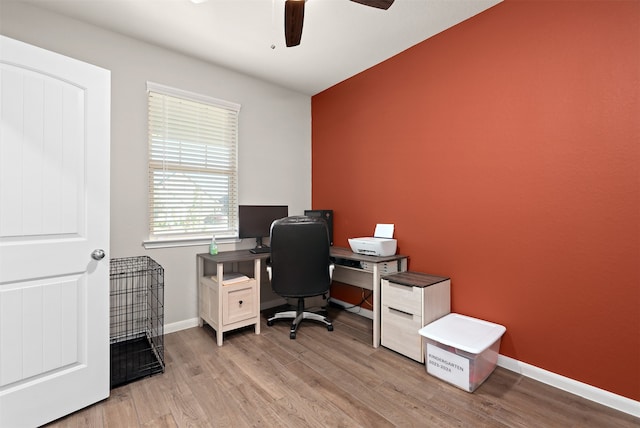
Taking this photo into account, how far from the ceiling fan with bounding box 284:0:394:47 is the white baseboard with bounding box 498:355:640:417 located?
260 centimetres

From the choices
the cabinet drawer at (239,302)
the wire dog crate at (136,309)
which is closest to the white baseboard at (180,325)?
the wire dog crate at (136,309)

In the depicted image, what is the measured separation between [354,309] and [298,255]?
1.22 m

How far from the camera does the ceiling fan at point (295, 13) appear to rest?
164 centimetres

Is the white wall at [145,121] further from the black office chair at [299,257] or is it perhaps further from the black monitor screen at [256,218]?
the black office chair at [299,257]

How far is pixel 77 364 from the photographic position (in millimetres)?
1728

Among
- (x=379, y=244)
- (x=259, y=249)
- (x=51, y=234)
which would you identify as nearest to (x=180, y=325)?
(x=259, y=249)

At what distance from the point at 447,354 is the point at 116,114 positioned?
10.9 ft

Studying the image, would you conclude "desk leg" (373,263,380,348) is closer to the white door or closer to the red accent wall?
the red accent wall

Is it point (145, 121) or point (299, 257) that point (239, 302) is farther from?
point (145, 121)

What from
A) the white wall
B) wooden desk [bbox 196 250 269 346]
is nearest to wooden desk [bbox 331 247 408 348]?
wooden desk [bbox 196 250 269 346]

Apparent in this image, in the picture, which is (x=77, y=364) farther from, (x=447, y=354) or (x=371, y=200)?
(x=371, y=200)

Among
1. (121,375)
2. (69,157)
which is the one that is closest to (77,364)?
(121,375)

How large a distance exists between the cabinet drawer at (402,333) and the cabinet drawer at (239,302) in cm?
123

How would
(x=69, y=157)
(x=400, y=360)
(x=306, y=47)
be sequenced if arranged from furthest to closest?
(x=306, y=47)
(x=400, y=360)
(x=69, y=157)
